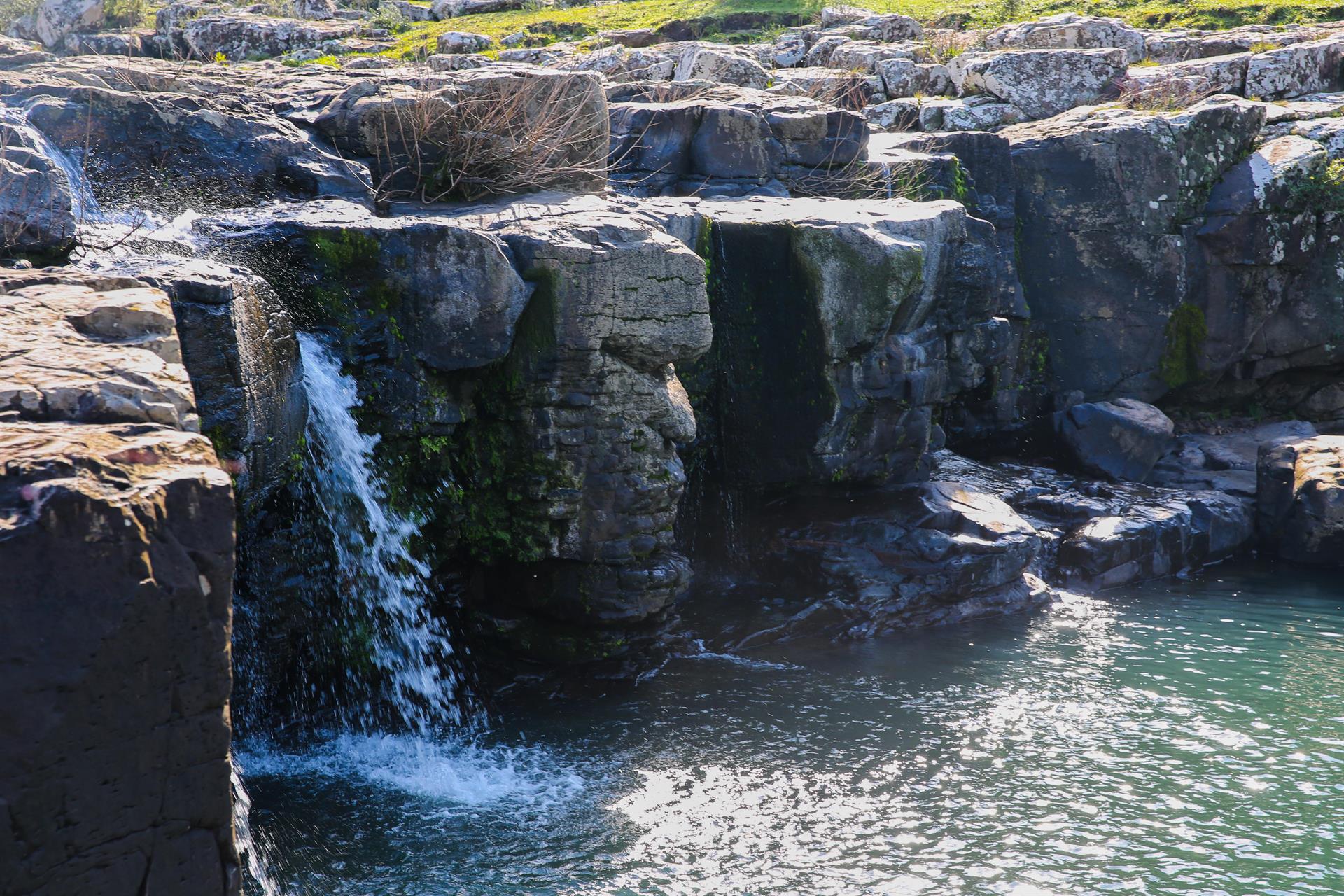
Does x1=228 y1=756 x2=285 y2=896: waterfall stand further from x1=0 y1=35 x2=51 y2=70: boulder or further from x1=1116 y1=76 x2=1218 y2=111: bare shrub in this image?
x1=1116 y1=76 x2=1218 y2=111: bare shrub

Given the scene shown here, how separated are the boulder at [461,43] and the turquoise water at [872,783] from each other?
51.8 feet

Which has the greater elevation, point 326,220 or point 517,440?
point 326,220

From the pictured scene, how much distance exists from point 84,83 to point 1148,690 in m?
9.53

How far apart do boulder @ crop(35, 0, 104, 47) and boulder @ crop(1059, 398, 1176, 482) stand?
64.1 ft

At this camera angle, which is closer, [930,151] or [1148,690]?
[1148,690]

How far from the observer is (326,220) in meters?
7.54

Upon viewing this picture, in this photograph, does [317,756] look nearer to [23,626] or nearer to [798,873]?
[798,873]

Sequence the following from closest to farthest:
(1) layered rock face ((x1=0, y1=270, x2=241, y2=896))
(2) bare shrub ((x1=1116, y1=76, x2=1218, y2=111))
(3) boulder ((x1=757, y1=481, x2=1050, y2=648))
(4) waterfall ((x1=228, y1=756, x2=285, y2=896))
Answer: (1) layered rock face ((x1=0, y1=270, x2=241, y2=896))
(4) waterfall ((x1=228, y1=756, x2=285, y2=896))
(3) boulder ((x1=757, y1=481, x2=1050, y2=648))
(2) bare shrub ((x1=1116, y1=76, x2=1218, y2=111))

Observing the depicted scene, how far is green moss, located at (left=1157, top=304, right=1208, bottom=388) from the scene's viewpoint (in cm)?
1431

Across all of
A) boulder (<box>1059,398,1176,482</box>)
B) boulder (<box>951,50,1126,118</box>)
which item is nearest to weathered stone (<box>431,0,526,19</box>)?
boulder (<box>951,50,1126,118</box>)

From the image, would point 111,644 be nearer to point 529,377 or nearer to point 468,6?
point 529,377

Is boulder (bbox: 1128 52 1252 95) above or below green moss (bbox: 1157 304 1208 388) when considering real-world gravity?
above

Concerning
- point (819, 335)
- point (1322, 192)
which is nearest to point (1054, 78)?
point (1322, 192)

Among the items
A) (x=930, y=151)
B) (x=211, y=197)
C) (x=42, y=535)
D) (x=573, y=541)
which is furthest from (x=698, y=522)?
(x=42, y=535)
